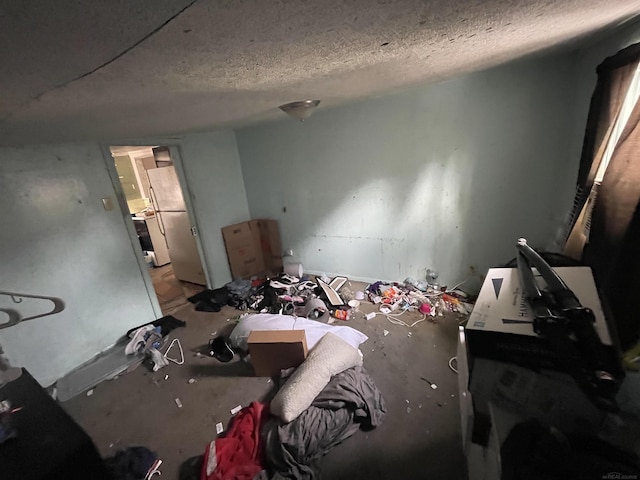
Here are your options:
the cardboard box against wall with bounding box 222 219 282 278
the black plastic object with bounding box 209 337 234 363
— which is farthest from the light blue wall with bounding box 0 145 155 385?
the cardboard box against wall with bounding box 222 219 282 278

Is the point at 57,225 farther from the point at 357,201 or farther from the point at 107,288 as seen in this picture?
the point at 357,201

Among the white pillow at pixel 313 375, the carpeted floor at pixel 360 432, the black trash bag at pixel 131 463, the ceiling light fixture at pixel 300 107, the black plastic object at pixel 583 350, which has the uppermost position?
the ceiling light fixture at pixel 300 107

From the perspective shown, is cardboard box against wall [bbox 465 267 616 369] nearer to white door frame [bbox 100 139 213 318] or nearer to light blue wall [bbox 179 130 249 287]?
white door frame [bbox 100 139 213 318]

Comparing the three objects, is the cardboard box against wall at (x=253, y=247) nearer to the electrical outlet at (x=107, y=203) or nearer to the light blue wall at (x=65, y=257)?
the light blue wall at (x=65, y=257)

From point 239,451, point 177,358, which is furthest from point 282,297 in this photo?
point 239,451

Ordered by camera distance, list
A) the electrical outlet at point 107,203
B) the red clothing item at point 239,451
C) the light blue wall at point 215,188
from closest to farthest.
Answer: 1. the red clothing item at point 239,451
2. the electrical outlet at point 107,203
3. the light blue wall at point 215,188

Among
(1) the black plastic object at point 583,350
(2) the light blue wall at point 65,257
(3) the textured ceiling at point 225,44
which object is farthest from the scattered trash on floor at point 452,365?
(2) the light blue wall at point 65,257

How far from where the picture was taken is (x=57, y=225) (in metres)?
2.29

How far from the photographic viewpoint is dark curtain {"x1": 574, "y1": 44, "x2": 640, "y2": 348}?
1.18 metres

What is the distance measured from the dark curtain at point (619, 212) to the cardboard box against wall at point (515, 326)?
10 centimetres

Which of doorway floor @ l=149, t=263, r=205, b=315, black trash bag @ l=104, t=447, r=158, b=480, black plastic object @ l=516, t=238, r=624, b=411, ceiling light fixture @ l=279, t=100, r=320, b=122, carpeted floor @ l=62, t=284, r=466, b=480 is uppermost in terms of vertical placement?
ceiling light fixture @ l=279, t=100, r=320, b=122

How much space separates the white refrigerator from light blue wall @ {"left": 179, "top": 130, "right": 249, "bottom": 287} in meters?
0.19

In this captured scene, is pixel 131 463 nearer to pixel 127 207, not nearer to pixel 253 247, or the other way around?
pixel 127 207

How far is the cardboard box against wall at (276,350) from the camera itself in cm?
197
